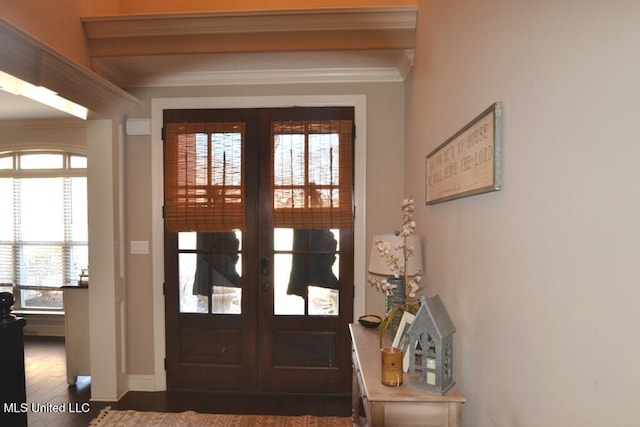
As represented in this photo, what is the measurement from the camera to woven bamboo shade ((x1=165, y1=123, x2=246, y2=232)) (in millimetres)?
3023

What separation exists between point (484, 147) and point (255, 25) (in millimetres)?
1922

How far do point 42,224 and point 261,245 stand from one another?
359cm

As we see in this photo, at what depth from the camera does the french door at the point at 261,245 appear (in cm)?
300

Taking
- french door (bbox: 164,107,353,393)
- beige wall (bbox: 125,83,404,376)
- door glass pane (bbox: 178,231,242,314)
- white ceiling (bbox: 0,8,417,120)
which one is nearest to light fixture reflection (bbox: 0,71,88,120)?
white ceiling (bbox: 0,8,417,120)

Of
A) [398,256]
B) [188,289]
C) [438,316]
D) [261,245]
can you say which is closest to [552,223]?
[438,316]

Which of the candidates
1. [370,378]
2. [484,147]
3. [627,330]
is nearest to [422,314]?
[370,378]

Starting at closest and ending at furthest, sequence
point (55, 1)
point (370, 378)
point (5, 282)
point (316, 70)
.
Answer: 1. point (370, 378)
2. point (55, 1)
3. point (316, 70)
4. point (5, 282)

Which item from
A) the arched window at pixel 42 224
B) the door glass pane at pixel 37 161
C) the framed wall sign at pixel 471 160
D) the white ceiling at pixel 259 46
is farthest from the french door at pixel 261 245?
the door glass pane at pixel 37 161

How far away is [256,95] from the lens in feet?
9.98

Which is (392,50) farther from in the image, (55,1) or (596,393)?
(596,393)

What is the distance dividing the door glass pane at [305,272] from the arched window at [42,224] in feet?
10.4

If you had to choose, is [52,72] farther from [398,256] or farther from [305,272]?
[398,256]

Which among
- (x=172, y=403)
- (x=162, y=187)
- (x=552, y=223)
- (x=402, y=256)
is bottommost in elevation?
(x=172, y=403)

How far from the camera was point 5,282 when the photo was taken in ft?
16.0
